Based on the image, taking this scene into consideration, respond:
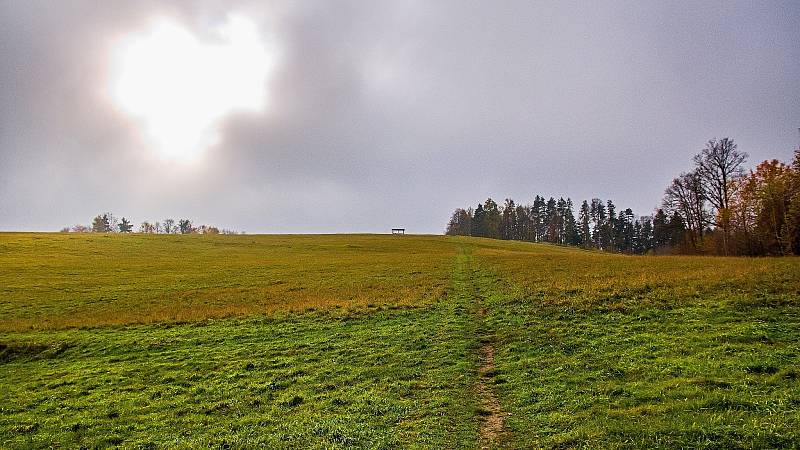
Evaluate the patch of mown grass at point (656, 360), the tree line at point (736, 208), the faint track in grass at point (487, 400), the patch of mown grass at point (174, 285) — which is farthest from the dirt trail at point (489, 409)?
the tree line at point (736, 208)

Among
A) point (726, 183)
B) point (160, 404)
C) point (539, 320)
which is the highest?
point (726, 183)

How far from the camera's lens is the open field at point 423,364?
10859 mm

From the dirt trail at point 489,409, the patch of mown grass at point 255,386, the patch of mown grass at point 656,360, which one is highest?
the patch of mown grass at point 656,360

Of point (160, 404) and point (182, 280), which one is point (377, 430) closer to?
point (160, 404)

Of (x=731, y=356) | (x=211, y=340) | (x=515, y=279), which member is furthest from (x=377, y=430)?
(x=515, y=279)

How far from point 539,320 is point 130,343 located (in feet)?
74.4

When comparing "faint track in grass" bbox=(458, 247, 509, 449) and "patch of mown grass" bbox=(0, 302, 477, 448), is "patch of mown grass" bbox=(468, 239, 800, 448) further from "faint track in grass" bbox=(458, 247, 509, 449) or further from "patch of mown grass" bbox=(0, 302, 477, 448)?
"patch of mown grass" bbox=(0, 302, 477, 448)

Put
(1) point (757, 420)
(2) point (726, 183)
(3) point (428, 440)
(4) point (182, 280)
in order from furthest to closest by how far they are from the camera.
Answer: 1. (2) point (726, 183)
2. (4) point (182, 280)
3. (3) point (428, 440)
4. (1) point (757, 420)

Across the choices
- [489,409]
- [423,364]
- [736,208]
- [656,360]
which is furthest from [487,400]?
[736,208]

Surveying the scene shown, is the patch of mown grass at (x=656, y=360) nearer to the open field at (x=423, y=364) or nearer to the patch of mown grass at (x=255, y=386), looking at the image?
the open field at (x=423, y=364)

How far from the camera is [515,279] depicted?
118ft

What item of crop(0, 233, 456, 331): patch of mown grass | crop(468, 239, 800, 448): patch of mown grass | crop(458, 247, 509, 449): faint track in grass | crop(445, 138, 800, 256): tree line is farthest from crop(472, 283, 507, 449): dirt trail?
crop(445, 138, 800, 256): tree line

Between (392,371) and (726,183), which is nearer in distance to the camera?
(392,371)

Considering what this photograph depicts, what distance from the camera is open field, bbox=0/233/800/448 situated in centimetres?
1086
